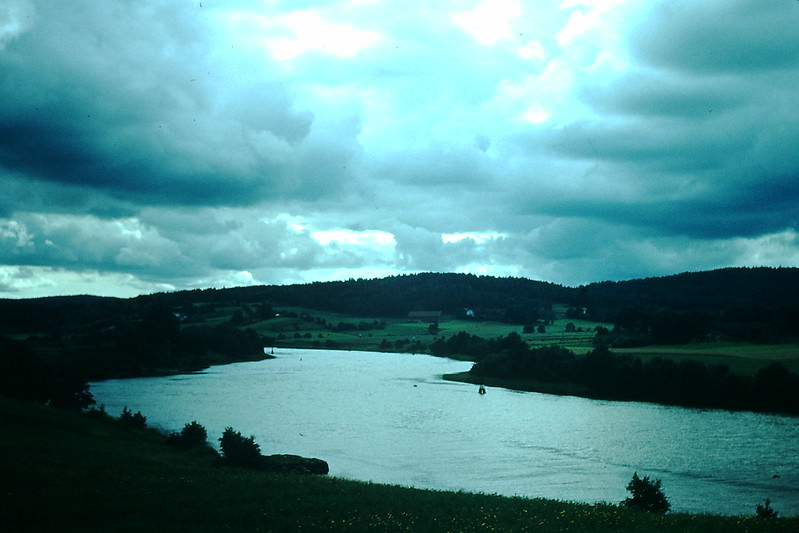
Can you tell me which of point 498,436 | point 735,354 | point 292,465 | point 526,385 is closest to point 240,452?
point 292,465

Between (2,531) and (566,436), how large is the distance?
172 ft

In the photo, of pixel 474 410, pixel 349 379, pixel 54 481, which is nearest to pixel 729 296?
pixel 349 379

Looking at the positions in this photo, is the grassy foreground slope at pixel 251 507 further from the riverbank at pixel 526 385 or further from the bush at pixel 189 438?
the riverbank at pixel 526 385

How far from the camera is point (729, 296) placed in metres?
198

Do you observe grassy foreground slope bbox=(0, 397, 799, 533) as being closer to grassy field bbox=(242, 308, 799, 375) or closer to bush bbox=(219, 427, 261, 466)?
bush bbox=(219, 427, 261, 466)

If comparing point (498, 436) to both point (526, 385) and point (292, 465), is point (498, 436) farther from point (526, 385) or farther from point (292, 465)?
point (526, 385)

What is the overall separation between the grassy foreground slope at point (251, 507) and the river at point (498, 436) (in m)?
15.1

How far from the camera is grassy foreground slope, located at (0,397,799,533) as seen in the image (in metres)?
19.7

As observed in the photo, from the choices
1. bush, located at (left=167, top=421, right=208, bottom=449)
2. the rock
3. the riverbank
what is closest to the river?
the rock

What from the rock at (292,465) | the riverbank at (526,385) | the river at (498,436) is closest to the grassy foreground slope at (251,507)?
the rock at (292,465)

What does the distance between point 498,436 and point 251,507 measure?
42.5 m

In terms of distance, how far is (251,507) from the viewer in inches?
887

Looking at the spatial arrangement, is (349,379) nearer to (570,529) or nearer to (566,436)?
(566,436)

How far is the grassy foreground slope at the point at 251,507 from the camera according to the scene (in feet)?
64.6
